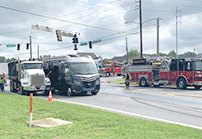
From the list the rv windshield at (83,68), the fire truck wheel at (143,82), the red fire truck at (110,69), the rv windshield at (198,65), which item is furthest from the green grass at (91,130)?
the red fire truck at (110,69)

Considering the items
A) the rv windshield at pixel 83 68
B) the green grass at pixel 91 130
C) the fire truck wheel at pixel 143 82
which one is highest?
the rv windshield at pixel 83 68

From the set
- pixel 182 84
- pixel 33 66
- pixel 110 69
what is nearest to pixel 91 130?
pixel 33 66

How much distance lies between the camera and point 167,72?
2448 centimetres

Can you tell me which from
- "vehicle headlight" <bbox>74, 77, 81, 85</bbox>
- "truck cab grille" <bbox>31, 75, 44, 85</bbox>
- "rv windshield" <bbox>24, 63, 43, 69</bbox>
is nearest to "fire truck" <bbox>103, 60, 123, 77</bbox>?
"rv windshield" <bbox>24, 63, 43, 69</bbox>

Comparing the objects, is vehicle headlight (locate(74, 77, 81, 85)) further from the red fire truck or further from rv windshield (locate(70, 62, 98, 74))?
the red fire truck

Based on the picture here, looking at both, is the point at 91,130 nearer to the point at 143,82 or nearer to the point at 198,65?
the point at 198,65

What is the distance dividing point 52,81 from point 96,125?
42.5 feet

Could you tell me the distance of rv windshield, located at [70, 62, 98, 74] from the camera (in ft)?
57.0

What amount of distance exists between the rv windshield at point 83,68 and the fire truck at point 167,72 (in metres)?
9.39

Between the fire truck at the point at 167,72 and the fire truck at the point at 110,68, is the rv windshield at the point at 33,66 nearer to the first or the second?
the fire truck at the point at 167,72

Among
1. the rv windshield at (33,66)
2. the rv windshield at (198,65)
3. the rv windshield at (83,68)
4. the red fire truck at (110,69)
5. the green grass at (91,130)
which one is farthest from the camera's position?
the red fire truck at (110,69)

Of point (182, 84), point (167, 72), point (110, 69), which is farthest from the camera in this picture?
point (110, 69)

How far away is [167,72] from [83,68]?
10373mm

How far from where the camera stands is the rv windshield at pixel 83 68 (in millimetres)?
17378
